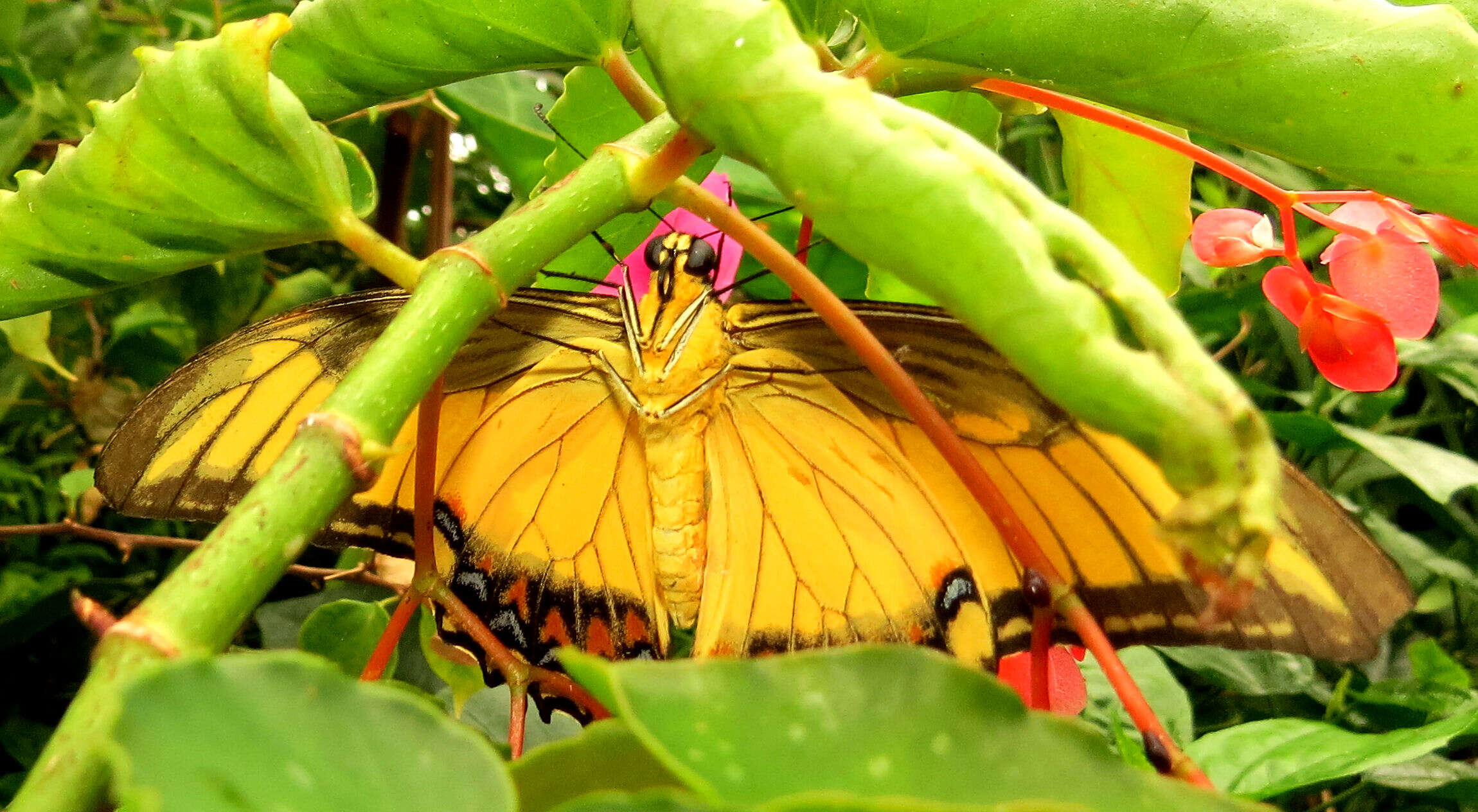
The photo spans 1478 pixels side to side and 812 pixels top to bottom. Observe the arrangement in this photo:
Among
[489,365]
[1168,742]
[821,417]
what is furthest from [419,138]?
[1168,742]

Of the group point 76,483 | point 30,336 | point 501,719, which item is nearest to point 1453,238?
point 501,719

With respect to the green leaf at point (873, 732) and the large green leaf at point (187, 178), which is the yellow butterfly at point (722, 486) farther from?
the green leaf at point (873, 732)

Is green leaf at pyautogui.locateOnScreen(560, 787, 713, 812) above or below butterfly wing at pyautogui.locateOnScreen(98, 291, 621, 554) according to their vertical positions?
below

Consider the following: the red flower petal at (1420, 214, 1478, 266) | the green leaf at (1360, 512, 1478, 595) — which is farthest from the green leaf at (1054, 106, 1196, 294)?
the green leaf at (1360, 512, 1478, 595)

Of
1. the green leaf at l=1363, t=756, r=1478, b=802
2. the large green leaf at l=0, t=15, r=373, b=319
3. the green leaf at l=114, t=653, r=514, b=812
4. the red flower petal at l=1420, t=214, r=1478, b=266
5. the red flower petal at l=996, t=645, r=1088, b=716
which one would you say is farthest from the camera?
the green leaf at l=1363, t=756, r=1478, b=802

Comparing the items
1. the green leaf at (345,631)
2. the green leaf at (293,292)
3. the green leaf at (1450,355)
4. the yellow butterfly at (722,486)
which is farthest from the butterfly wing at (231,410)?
the green leaf at (1450,355)

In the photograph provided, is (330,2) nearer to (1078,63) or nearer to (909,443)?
(1078,63)

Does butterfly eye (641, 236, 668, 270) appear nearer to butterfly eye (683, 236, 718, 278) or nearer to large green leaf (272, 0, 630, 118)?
butterfly eye (683, 236, 718, 278)
